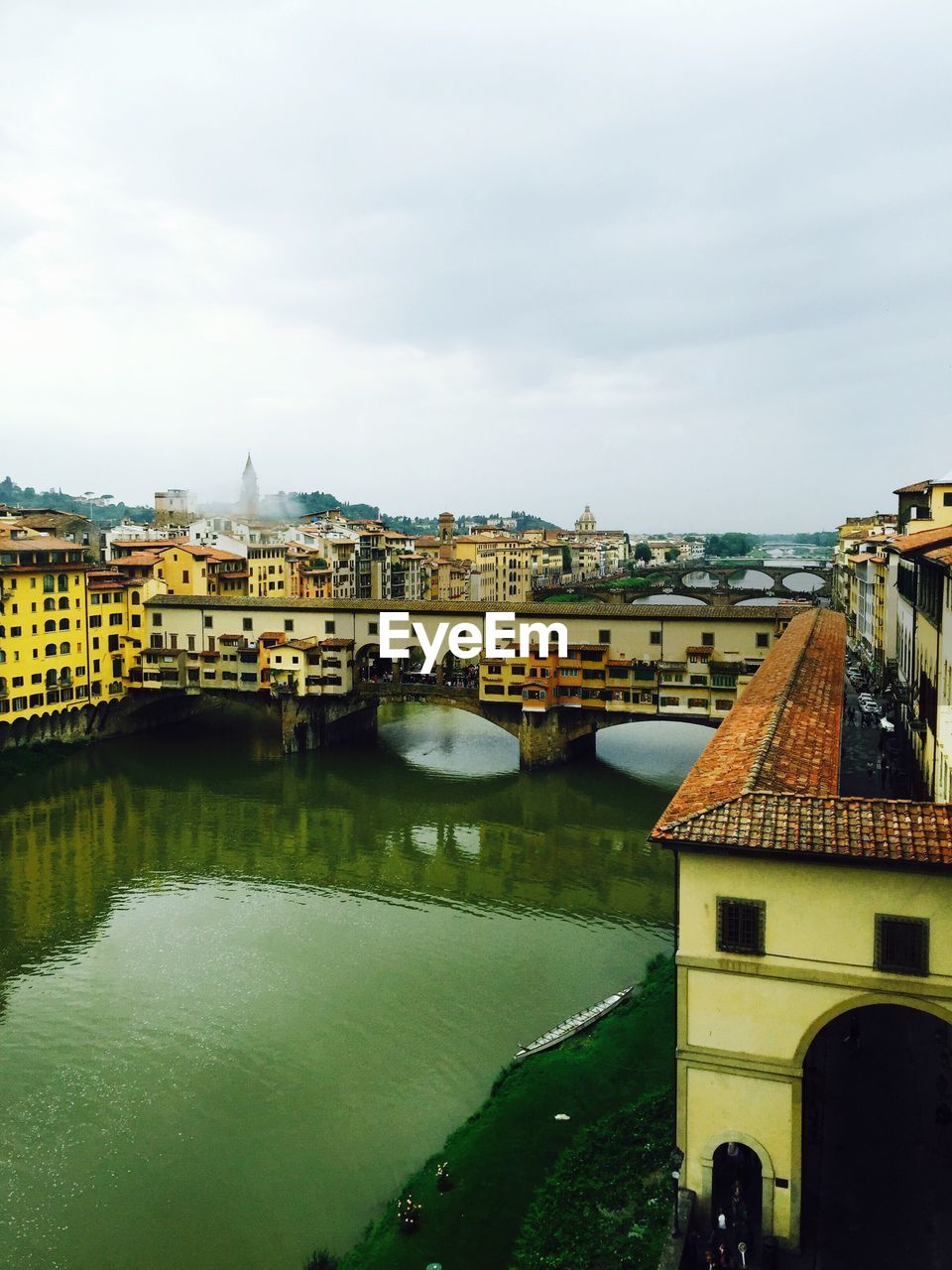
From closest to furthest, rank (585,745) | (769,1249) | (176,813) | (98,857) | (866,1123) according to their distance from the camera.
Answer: (769,1249), (866,1123), (98,857), (176,813), (585,745)

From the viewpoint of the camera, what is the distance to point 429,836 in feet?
98.6

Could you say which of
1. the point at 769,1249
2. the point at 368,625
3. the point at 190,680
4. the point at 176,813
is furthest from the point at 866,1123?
the point at 190,680

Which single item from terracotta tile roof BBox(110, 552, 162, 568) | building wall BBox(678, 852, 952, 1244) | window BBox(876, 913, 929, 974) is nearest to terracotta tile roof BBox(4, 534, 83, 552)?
terracotta tile roof BBox(110, 552, 162, 568)

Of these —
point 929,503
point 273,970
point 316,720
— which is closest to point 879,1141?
point 273,970

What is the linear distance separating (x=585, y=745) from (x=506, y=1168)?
25770 millimetres

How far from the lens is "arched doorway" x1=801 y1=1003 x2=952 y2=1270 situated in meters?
10.5

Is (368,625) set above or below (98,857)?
above

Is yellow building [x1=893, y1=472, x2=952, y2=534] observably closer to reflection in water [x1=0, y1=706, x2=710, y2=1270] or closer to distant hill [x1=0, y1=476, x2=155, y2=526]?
reflection in water [x1=0, y1=706, x2=710, y2=1270]

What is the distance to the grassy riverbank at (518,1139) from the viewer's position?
39.1 ft

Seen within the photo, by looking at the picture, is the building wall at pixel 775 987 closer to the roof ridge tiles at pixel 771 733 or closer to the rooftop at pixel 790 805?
the rooftop at pixel 790 805

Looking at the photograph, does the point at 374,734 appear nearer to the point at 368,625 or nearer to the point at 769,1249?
the point at 368,625

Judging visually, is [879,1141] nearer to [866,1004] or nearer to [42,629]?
[866,1004]

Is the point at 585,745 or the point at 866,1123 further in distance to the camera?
the point at 585,745

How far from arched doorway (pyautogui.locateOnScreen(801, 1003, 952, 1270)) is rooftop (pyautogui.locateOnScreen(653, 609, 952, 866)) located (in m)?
3.54
